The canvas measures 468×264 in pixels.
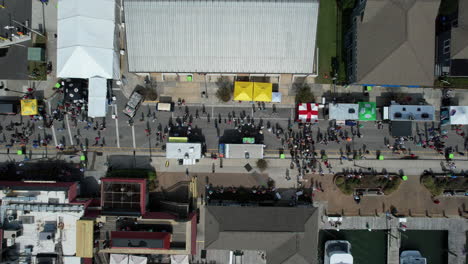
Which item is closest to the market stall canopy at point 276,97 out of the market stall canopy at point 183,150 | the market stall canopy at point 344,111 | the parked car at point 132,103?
the market stall canopy at point 344,111

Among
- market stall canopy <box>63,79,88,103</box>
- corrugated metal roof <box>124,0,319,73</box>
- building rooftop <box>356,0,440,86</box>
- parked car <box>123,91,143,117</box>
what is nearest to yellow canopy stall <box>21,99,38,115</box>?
market stall canopy <box>63,79,88,103</box>

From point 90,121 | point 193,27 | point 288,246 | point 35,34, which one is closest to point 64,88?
point 90,121

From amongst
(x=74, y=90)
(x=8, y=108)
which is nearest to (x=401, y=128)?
(x=74, y=90)

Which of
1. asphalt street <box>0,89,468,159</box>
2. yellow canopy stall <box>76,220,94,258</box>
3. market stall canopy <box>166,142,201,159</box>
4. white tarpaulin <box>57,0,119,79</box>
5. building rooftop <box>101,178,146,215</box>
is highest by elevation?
white tarpaulin <box>57,0,119,79</box>

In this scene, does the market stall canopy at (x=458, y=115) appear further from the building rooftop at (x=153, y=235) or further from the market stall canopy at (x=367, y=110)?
the building rooftop at (x=153, y=235)

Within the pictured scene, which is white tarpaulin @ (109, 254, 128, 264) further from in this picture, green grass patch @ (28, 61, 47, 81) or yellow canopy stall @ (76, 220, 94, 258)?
green grass patch @ (28, 61, 47, 81)

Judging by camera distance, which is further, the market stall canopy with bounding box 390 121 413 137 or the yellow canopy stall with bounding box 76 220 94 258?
the market stall canopy with bounding box 390 121 413 137

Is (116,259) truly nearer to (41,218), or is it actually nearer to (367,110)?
(41,218)
